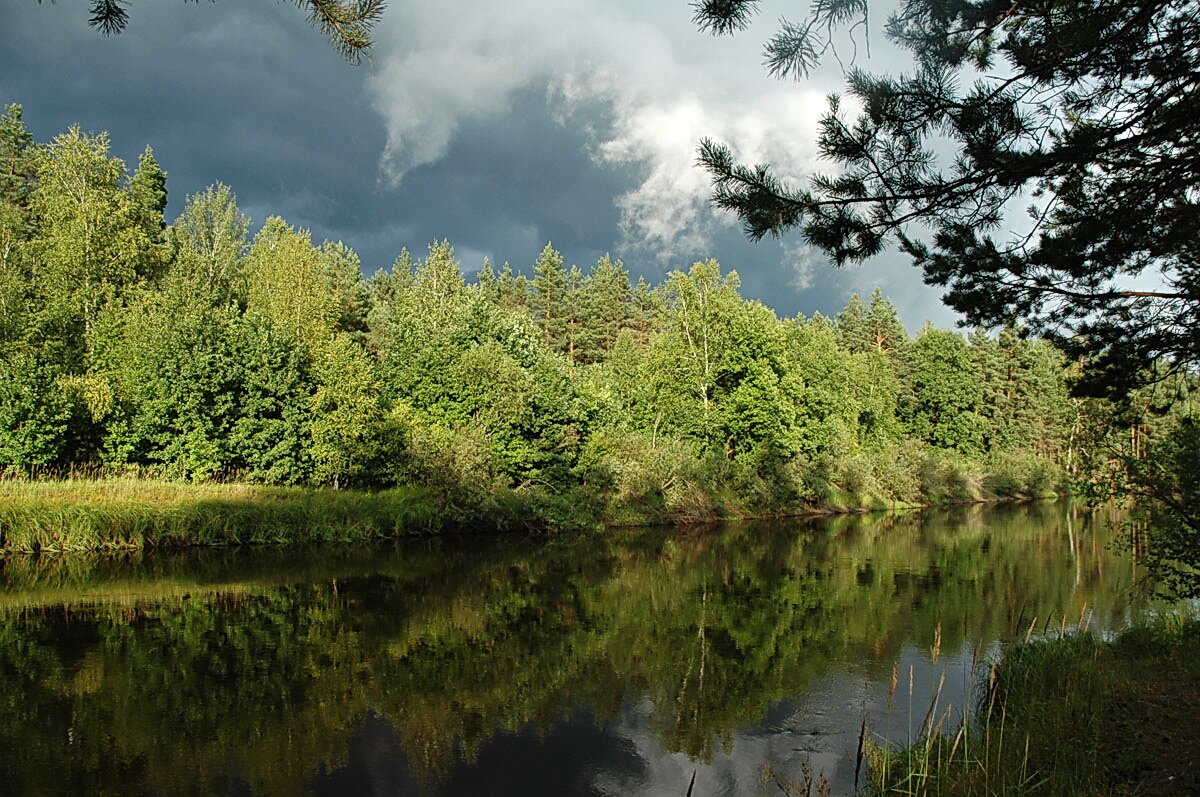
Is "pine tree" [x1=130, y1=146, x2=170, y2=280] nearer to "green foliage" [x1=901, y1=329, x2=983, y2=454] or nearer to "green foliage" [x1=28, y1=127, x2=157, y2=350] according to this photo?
"green foliage" [x1=28, y1=127, x2=157, y2=350]

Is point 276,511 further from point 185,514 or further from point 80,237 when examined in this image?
point 80,237

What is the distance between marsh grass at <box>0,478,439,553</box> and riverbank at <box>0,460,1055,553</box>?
0.03 metres

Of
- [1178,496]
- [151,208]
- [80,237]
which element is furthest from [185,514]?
[151,208]

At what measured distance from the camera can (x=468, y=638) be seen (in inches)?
497

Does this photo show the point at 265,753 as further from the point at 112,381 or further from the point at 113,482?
the point at 112,381

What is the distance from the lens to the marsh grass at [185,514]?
19359 millimetres

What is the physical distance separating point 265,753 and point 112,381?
2391 centimetres

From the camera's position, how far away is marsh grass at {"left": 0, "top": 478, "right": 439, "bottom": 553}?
19.4m

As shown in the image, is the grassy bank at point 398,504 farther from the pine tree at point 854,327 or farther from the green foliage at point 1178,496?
the pine tree at point 854,327

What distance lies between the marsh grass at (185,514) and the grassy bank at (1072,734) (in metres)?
19.3

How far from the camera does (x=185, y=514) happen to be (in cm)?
2114

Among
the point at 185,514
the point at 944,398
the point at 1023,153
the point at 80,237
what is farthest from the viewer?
the point at 944,398

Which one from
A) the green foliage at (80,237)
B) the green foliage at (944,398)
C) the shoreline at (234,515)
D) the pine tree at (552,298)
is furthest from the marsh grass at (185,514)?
the green foliage at (944,398)

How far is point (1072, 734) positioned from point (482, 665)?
7.49 metres
